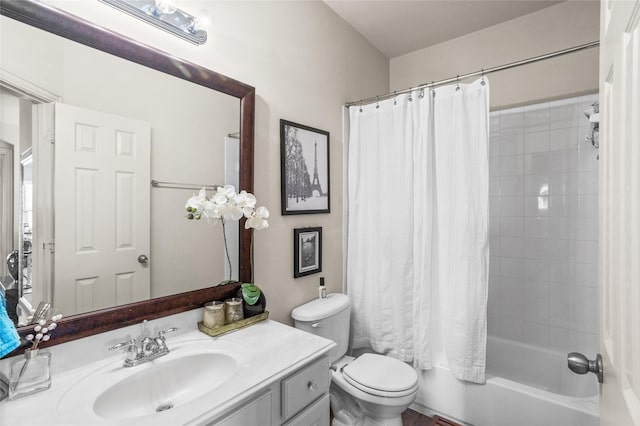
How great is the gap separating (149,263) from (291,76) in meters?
1.28

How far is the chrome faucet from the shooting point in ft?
3.66

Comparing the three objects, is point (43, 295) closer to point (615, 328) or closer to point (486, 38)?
point (615, 328)

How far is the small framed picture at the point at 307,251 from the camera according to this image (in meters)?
1.94

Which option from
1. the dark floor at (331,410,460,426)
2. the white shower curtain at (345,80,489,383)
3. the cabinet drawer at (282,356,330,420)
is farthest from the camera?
the dark floor at (331,410,460,426)

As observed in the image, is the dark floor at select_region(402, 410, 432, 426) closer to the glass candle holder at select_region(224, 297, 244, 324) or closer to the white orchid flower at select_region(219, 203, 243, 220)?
the glass candle holder at select_region(224, 297, 244, 324)

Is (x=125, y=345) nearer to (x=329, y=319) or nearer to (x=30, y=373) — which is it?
(x=30, y=373)

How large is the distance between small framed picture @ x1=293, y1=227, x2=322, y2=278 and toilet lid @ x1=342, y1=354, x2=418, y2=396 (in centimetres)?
59

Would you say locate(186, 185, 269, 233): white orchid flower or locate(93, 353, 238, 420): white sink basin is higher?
locate(186, 185, 269, 233): white orchid flower

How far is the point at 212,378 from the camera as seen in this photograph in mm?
1196

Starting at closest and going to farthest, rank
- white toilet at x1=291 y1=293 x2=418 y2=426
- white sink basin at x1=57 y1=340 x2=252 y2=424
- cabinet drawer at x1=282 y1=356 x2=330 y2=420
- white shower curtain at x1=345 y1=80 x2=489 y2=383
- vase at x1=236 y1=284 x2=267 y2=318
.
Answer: white sink basin at x1=57 y1=340 x2=252 y2=424, cabinet drawer at x1=282 y1=356 x2=330 y2=420, vase at x1=236 y1=284 x2=267 y2=318, white toilet at x1=291 y1=293 x2=418 y2=426, white shower curtain at x1=345 y1=80 x2=489 y2=383

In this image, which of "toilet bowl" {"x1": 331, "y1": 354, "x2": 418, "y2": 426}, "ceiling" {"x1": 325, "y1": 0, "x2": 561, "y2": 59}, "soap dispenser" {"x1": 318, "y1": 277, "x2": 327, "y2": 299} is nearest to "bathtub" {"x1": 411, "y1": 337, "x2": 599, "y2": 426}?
"toilet bowl" {"x1": 331, "y1": 354, "x2": 418, "y2": 426}

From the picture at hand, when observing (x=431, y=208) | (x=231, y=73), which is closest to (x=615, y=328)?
(x=431, y=208)

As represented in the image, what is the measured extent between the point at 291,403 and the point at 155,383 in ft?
1.54

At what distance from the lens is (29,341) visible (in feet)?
3.18
